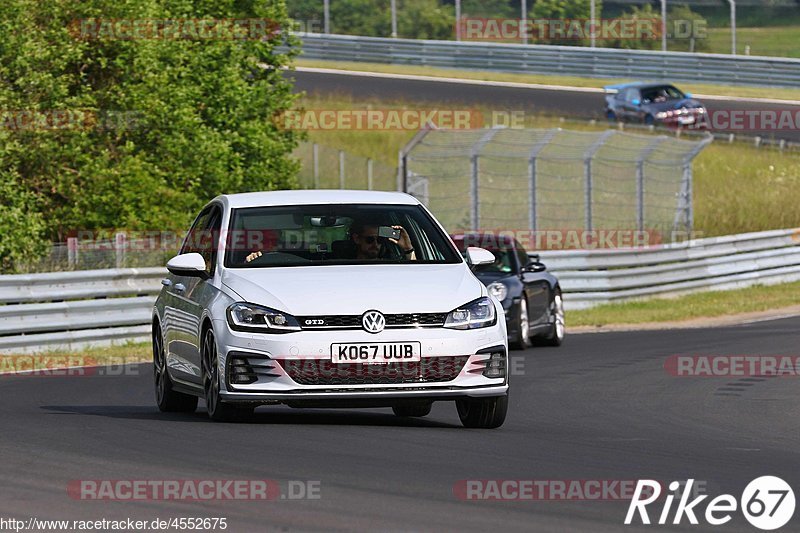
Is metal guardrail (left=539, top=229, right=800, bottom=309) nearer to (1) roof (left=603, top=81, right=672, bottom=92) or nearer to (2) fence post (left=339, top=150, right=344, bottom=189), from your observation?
(2) fence post (left=339, top=150, right=344, bottom=189)

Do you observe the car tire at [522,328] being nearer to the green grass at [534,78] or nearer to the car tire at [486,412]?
the car tire at [486,412]

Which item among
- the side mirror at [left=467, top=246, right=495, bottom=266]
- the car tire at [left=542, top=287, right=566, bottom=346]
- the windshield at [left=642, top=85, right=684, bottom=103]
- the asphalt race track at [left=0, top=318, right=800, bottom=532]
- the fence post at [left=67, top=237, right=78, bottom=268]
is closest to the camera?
the asphalt race track at [left=0, top=318, right=800, bottom=532]

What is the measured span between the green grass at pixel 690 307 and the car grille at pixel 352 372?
626 inches

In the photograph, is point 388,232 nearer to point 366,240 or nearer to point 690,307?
point 366,240

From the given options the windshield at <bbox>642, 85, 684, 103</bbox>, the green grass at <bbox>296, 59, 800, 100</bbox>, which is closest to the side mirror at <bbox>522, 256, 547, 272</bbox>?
the windshield at <bbox>642, 85, 684, 103</bbox>

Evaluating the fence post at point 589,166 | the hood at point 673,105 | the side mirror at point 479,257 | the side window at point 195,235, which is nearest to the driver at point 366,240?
the side mirror at point 479,257

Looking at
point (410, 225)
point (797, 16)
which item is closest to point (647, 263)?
point (410, 225)

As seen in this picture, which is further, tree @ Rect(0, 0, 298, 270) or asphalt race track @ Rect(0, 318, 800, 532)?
tree @ Rect(0, 0, 298, 270)

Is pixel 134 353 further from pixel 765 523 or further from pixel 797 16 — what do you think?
pixel 797 16

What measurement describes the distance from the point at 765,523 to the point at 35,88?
867 inches

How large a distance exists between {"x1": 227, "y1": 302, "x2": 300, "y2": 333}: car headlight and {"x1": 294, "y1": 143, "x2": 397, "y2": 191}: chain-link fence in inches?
1010

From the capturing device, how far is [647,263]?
30141 millimetres

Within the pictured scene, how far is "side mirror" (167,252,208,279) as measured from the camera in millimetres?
11500

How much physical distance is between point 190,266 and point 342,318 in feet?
4.80
